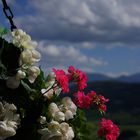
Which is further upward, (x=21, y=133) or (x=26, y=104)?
(x=26, y=104)

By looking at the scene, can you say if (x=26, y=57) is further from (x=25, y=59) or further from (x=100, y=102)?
(x=100, y=102)

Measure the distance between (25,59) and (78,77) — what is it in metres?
1.06

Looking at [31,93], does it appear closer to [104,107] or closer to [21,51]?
[21,51]

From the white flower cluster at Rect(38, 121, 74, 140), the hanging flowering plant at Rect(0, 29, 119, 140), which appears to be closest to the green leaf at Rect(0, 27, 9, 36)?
the hanging flowering plant at Rect(0, 29, 119, 140)

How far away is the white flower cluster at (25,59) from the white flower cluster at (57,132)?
37 cm

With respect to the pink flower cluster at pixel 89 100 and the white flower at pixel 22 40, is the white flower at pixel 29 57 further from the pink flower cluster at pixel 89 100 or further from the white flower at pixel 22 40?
the pink flower cluster at pixel 89 100

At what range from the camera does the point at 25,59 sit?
380 centimetres

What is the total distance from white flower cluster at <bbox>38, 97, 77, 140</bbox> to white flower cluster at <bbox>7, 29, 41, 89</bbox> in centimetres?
33

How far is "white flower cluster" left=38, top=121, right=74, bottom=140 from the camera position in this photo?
11.9ft

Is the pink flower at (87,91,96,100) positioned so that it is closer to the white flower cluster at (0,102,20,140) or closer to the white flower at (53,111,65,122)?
the white flower at (53,111,65,122)

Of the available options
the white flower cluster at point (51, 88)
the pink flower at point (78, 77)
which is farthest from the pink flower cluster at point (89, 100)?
the white flower cluster at point (51, 88)

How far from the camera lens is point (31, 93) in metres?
3.81

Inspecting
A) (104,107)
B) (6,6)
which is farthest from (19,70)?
(104,107)

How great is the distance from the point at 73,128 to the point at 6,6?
1136 mm
